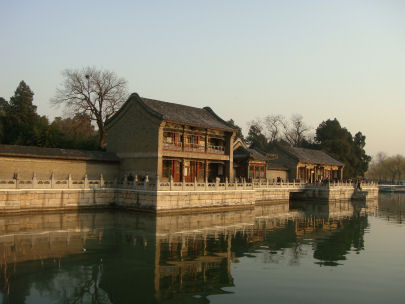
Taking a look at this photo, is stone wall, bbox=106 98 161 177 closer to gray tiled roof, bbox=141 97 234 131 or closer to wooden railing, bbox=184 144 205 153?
gray tiled roof, bbox=141 97 234 131

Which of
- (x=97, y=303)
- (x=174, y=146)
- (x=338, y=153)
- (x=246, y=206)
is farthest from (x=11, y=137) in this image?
(x=338, y=153)

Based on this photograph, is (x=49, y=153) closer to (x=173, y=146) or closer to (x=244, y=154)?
(x=173, y=146)

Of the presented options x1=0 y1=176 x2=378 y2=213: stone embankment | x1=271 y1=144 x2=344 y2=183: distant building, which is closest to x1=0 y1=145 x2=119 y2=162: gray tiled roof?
x1=0 y1=176 x2=378 y2=213: stone embankment

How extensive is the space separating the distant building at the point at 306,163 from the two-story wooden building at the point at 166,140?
14.3 meters

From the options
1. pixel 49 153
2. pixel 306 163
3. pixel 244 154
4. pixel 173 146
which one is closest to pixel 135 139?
pixel 173 146

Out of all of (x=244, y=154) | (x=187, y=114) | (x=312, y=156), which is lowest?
(x=244, y=154)

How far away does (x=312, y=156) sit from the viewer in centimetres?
4931

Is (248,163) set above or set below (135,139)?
below

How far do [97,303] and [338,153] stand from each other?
5410 cm

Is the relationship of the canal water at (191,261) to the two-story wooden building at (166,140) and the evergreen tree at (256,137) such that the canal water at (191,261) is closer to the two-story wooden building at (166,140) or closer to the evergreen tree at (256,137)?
the two-story wooden building at (166,140)

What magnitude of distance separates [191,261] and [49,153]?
15.8 meters

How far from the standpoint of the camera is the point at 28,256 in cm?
1370

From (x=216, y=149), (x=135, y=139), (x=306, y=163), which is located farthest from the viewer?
(x=306, y=163)

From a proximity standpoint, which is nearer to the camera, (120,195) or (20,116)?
(120,195)
